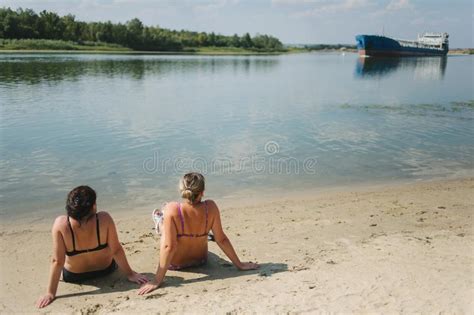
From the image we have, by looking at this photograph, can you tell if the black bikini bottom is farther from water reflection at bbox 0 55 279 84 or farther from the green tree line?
the green tree line

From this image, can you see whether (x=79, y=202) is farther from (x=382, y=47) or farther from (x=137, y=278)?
(x=382, y=47)

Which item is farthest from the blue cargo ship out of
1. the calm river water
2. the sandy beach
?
the sandy beach

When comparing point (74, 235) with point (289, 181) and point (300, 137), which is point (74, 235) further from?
point (300, 137)

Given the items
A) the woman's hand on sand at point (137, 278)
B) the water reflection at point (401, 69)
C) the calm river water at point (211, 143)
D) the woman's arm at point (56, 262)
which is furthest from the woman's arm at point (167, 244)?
the water reflection at point (401, 69)

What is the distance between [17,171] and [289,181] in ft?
23.6

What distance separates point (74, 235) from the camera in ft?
16.6

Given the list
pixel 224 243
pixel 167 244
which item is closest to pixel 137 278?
pixel 167 244

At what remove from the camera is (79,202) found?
16.0 feet

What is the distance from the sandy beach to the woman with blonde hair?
163 mm

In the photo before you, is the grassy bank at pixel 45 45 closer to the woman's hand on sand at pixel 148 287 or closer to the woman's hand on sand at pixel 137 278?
the woman's hand on sand at pixel 137 278

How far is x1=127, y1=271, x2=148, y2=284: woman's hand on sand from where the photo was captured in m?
5.32

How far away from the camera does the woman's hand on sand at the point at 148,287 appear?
16.4 ft

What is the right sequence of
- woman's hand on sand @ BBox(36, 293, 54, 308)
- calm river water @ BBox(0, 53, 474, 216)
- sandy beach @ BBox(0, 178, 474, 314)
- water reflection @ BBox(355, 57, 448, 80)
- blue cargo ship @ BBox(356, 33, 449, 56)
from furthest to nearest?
blue cargo ship @ BBox(356, 33, 449, 56) → water reflection @ BBox(355, 57, 448, 80) → calm river water @ BBox(0, 53, 474, 216) → woman's hand on sand @ BBox(36, 293, 54, 308) → sandy beach @ BBox(0, 178, 474, 314)

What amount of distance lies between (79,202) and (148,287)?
4.14 feet
